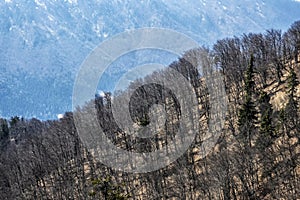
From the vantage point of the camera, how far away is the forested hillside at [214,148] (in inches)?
2053

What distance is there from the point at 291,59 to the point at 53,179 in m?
47.6

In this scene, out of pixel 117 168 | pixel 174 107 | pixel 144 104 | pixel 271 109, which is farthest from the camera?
pixel 174 107

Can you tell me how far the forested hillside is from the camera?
2053 inches

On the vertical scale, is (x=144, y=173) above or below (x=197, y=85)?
below

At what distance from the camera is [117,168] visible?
69875 mm

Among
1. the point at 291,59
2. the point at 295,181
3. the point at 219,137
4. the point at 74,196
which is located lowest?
the point at 295,181

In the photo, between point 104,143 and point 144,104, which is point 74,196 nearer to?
point 104,143

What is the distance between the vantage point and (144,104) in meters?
75.8

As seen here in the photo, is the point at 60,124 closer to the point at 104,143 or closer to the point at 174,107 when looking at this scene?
the point at 104,143

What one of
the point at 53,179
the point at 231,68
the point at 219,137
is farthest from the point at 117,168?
the point at 231,68

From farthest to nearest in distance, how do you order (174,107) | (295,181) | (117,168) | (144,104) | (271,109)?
(174,107), (144,104), (117,168), (271,109), (295,181)

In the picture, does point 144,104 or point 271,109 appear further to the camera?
point 144,104

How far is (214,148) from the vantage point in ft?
215

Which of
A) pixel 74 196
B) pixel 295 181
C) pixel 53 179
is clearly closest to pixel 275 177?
pixel 295 181
